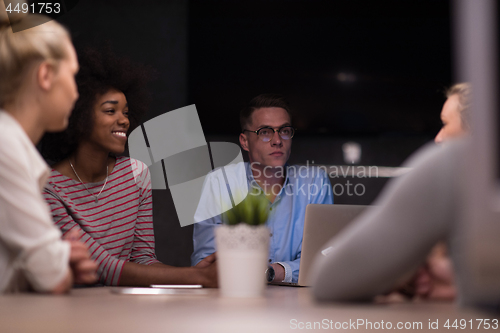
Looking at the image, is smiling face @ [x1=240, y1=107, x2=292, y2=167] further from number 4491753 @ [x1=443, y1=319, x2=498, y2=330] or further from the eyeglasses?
number 4491753 @ [x1=443, y1=319, x2=498, y2=330]

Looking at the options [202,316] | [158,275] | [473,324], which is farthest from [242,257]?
[158,275]

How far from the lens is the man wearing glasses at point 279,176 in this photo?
7.45ft

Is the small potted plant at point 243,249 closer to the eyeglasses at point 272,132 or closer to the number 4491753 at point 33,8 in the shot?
the number 4491753 at point 33,8

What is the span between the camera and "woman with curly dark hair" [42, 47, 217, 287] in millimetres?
1705

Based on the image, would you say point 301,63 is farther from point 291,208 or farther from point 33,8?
point 33,8

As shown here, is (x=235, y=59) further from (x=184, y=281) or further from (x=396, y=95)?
(x=184, y=281)

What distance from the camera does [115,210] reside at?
5.93 feet

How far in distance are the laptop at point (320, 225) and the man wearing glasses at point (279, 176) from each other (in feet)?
3.17

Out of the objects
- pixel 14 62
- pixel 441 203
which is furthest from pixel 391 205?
pixel 14 62

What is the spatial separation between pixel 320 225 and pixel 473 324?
2.44 ft

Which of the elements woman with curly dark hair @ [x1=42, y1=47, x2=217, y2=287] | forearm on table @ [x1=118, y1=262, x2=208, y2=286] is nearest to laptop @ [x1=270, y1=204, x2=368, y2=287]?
forearm on table @ [x1=118, y1=262, x2=208, y2=286]

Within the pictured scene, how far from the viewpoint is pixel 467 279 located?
38cm

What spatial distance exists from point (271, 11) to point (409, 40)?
3.47 ft

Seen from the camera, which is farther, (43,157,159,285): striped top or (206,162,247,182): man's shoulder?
(206,162,247,182): man's shoulder
